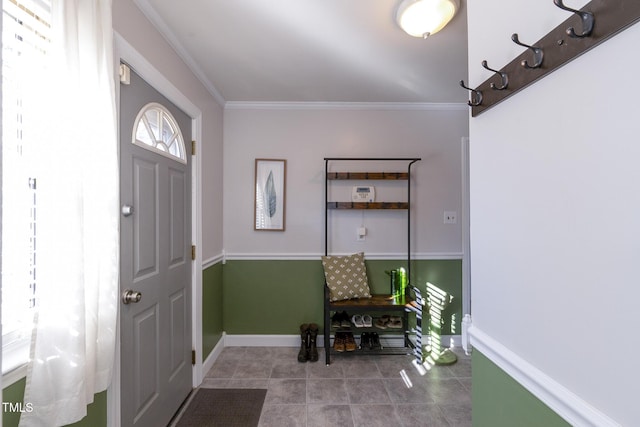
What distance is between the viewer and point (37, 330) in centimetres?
81

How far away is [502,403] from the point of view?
2.80ft

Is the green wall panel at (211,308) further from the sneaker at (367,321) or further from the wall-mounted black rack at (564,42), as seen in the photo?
the wall-mounted black rack at (564,42)

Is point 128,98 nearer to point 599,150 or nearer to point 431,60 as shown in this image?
point 599,150

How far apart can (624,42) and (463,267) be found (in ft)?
8.36

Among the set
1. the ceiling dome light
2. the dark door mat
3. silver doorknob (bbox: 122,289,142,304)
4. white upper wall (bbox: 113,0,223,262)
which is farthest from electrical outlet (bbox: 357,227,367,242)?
silver doorknob (bbox: 122,289,142,304)

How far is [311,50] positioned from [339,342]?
8.04 feet

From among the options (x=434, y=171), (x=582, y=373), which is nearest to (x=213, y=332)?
(x=582, y=373)

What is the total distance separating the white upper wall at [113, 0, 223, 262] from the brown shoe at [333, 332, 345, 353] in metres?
1.40

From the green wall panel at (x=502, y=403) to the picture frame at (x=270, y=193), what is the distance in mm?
2037

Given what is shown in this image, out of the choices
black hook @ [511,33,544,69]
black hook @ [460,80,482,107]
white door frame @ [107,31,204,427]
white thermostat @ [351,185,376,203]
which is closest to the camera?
black hook @ [511,33,544,69]

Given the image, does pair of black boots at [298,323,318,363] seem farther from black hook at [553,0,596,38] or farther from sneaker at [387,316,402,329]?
black hook at [553,0,596,38]

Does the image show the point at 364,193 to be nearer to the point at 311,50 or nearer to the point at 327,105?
the point at 327,105

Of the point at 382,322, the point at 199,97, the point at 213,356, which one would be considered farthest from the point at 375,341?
the point at 199,97

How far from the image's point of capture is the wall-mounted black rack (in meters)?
0.51
